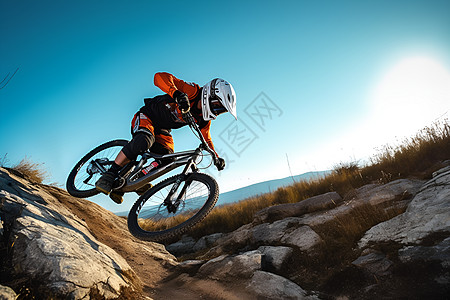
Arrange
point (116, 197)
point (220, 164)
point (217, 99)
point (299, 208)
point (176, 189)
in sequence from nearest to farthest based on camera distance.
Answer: point (176, 189), point (217, 99), point (116, 197), point (220, 164), point (299, 208)

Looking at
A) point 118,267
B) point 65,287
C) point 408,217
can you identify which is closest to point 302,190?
point 408,217

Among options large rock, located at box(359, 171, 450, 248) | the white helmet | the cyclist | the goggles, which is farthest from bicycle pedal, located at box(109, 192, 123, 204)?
large rock, located at box(359, 171, 450, 248)

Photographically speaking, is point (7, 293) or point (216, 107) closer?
point (7, 293)

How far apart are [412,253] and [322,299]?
4.10 ft

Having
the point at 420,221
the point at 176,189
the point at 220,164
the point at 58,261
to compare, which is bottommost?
the point at 420,221

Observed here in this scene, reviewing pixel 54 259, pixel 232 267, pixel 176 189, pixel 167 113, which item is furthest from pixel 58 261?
pixel 167 113

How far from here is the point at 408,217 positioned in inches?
137

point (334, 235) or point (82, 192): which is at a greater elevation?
point (82, 192)

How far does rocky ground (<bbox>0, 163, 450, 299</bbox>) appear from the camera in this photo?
Result: 7.68 ft

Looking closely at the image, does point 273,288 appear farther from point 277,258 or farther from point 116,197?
point 116,197

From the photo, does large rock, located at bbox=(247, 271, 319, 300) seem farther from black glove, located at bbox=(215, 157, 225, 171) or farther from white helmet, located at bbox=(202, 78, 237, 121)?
white helmet, located at bbox=(202, 78, 237, 121)

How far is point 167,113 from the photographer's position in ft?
15.3

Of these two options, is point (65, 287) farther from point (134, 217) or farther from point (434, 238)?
point (434, 238)

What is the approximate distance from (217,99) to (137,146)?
1705 millimetres
